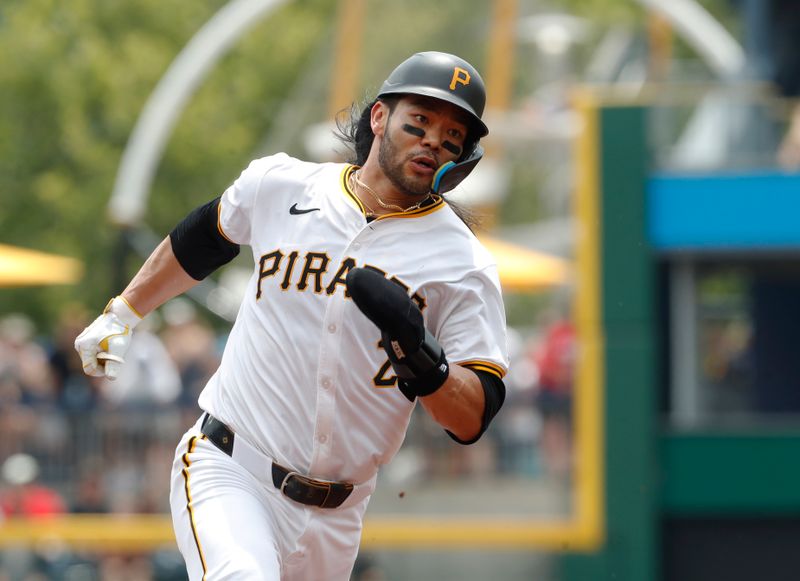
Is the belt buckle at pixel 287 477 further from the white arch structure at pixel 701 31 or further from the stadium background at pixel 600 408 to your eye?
the white arch structure at pixel 701 31

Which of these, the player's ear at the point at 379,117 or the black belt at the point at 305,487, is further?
the player's ear at the point at 379,117

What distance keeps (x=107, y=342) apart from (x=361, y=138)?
1.09 m

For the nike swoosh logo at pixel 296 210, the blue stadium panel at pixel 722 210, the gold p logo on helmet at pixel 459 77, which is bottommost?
the nike swoosh logo at pixel 296 210

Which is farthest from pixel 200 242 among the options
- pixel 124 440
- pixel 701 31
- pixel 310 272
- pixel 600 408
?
pixel 701 31

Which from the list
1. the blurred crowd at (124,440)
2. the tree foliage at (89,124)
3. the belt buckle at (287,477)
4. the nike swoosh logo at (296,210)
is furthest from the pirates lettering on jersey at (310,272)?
the tree foliage at (89,124)

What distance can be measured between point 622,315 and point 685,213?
1039mm

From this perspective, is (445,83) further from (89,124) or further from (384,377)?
(89,124)

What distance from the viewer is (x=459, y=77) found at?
15.6 feet

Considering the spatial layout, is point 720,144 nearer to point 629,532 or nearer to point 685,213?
point 685,213

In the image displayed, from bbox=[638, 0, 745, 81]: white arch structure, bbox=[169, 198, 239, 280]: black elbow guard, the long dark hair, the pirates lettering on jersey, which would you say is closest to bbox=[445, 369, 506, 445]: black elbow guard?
the pirates lettering on jersey

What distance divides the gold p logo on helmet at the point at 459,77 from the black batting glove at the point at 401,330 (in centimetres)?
72

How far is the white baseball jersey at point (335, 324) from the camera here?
187 inches

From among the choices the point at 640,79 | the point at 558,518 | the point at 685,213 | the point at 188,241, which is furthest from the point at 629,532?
the point at 188,241

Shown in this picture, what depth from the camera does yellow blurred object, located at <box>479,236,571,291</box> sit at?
1379 centimetres
